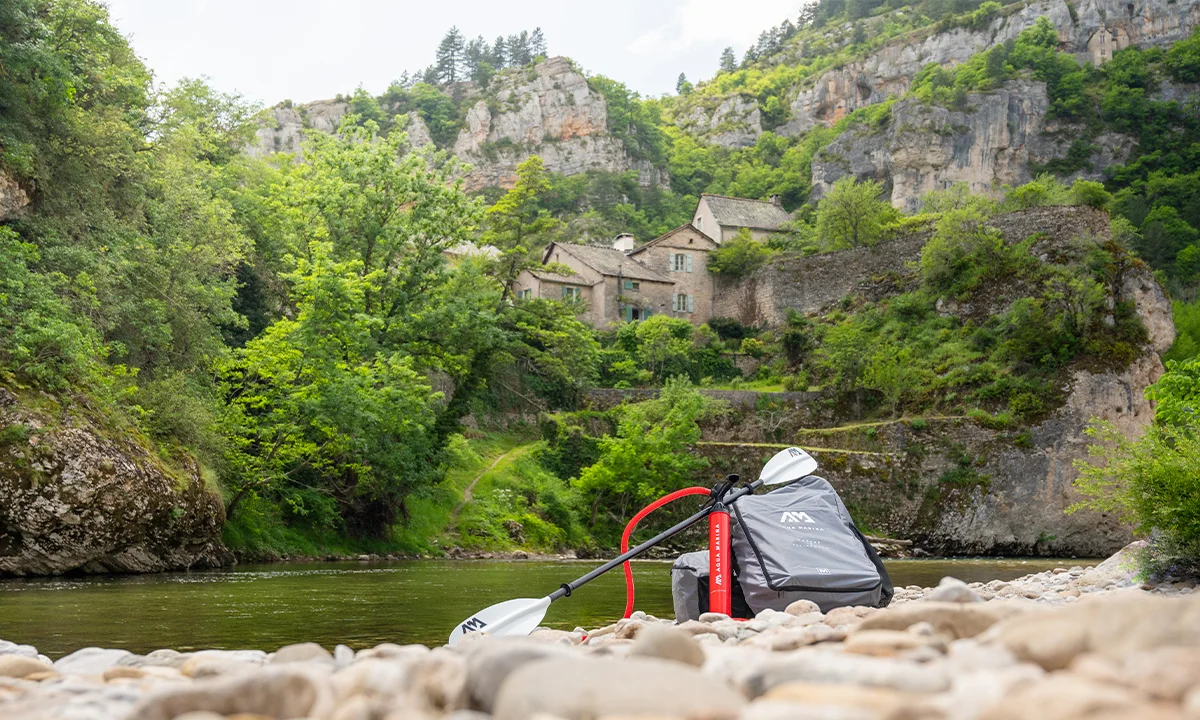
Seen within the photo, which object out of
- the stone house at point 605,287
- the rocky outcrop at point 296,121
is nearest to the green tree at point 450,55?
the rocky outcrop at point 296,121

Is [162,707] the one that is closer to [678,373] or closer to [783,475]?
[783,475]

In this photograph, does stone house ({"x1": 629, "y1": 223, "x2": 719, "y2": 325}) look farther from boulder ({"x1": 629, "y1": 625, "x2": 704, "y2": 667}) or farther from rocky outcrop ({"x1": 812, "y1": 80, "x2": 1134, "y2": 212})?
boulder ({"x1": 629, "y1": 625, "x2": 704, "y2": 667})

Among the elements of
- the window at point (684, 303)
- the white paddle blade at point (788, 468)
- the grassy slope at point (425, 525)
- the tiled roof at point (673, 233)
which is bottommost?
the grassy slope at point (425, 525)

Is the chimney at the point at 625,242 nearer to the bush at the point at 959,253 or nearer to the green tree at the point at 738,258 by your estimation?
the green tree at the point at 738,258

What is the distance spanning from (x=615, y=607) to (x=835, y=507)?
3.72 meters

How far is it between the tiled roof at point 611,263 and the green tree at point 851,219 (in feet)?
28.4

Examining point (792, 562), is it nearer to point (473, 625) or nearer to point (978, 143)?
point (473, 625)

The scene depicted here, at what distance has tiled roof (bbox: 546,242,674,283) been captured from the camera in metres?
45.0

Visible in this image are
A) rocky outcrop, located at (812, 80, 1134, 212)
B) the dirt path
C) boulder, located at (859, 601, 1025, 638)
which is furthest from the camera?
rocky outcrop, located at (812, 80, 1134, 212)

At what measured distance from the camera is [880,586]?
6.19 m

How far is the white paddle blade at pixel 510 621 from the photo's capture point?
6.38m

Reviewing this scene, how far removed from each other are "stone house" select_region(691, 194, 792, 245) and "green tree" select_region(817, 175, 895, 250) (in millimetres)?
5028

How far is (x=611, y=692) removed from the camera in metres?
2.00

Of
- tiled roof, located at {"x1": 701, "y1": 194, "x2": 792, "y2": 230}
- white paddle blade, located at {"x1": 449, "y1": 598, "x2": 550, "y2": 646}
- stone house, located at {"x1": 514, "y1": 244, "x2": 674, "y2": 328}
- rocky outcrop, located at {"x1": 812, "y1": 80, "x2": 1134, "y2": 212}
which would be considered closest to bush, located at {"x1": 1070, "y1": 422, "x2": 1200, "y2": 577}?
white paddle blade, located at {"x1": 449, "y1": 598, "x2": 550, "y2": 646}
